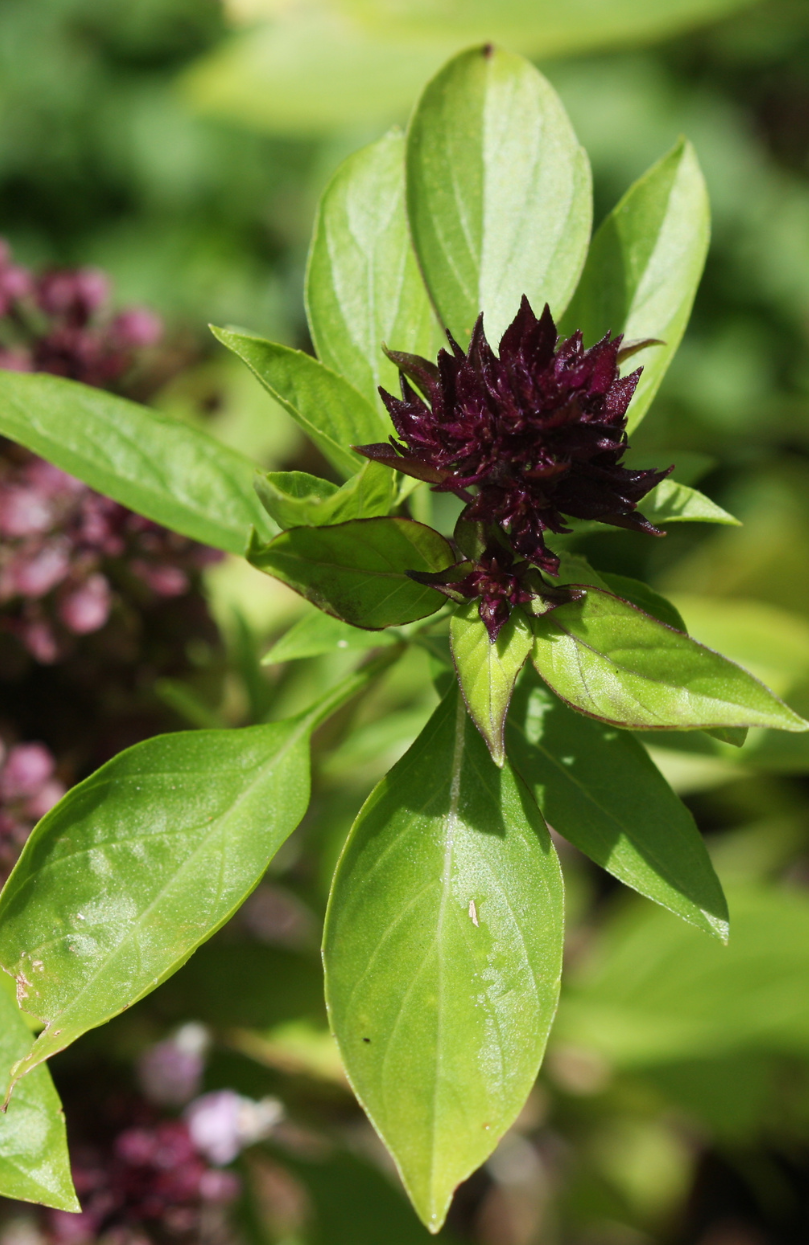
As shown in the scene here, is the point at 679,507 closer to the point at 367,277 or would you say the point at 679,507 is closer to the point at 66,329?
the point at 367,277

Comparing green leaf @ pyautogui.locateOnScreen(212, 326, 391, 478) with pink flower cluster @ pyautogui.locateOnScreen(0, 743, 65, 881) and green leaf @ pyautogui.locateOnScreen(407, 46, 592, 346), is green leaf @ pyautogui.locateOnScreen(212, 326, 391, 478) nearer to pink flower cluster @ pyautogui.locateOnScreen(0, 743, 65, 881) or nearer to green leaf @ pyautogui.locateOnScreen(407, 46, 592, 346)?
green leaf @ pyautogui.locateOnScreen(407, 46, 592, 346)

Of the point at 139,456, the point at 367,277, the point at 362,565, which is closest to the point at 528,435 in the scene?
the point at 362,565

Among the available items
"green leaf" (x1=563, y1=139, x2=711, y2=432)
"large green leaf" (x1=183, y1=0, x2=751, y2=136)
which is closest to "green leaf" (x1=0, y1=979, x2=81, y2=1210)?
"green leaf" (x1=563, y1=139, x2=711, y2=432)

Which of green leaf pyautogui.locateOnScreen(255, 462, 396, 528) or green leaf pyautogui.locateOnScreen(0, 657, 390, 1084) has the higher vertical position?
green leaf pyautogui.locateOnScreen(255, 462, 396, 528)

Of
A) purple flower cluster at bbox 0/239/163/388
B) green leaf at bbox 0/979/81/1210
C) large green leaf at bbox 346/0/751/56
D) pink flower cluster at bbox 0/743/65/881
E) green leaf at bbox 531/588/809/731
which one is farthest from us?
large green leaf at bbox 346/0/751/56

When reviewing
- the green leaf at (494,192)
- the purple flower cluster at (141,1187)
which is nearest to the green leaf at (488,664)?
the green leaf at (494,192)

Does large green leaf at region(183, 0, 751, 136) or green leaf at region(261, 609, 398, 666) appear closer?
green leaf at region(261, 609, 398, 666)
